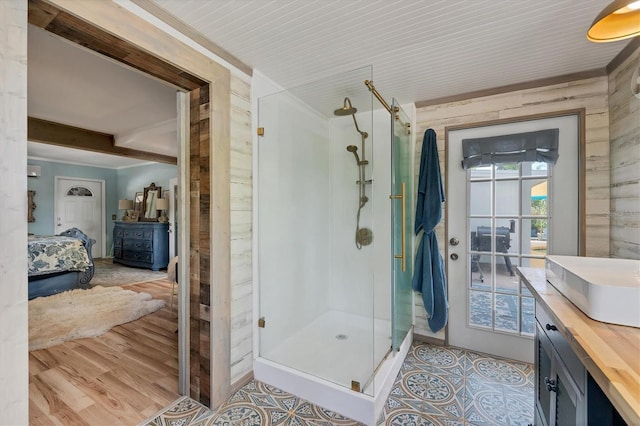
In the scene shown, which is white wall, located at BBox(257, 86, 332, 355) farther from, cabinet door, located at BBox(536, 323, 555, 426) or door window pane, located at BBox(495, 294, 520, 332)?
cabinet door, located at BBox(536, 323, 555, 426)

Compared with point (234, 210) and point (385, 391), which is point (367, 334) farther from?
point (234, 210)

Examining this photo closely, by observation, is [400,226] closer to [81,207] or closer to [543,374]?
[543,374]

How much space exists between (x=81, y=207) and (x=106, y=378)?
6043 mm

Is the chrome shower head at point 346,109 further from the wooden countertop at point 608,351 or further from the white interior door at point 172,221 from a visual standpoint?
the white interior door at point 172,221

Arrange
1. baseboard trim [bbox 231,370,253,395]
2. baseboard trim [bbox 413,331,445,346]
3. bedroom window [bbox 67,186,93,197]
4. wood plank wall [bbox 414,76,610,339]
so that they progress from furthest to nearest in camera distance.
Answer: bedroom window [bbox 67,186,93,197] < baseboard trim [bbox 413,331,445,346] < wood plank wall [bbox 414,76,610,339] < baseboard trim [bbox 231,370,253,395]

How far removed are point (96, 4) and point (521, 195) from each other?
9.57 feet

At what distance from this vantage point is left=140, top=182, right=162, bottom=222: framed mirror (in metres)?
5.95

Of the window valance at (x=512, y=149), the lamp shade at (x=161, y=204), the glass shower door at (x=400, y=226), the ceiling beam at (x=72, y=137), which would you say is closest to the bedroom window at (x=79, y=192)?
the lamp shade at (x=161, y=204)

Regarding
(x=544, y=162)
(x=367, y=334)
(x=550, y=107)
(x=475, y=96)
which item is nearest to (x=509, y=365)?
(x=367, y=334)

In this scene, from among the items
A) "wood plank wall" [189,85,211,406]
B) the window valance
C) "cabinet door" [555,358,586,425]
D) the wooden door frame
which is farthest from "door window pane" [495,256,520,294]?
"wood plank wall" [189,85,211,406]

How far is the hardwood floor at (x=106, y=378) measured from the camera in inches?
66.7

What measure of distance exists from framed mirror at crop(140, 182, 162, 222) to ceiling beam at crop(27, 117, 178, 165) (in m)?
1.72

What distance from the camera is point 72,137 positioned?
Result: 3553mm

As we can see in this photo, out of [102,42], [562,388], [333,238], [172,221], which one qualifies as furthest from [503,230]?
[172,221]
